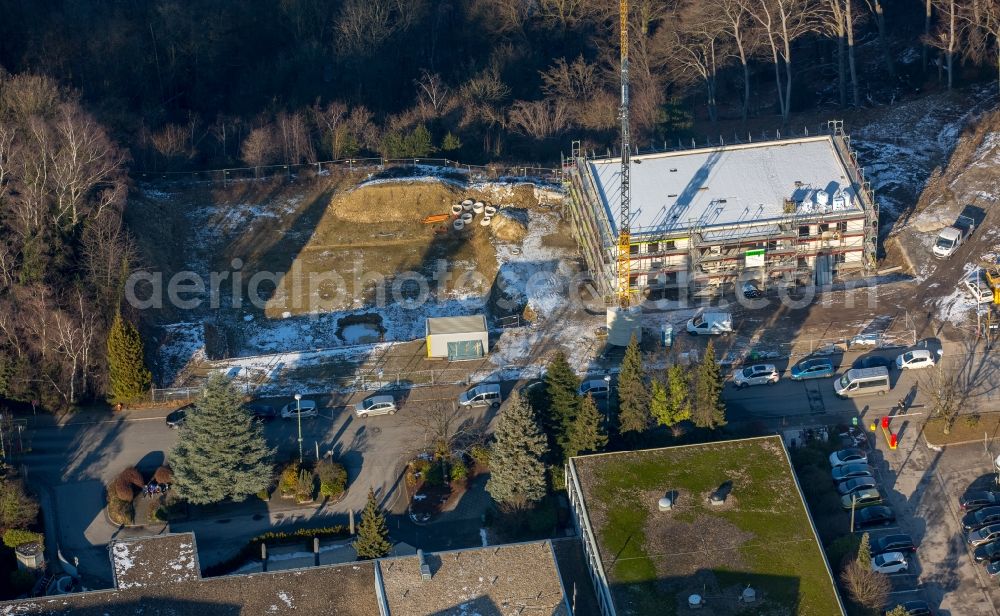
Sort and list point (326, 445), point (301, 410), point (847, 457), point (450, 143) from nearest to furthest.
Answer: point (847, 457) < point (326, 445) < point (301, 410) < point (450, 143)

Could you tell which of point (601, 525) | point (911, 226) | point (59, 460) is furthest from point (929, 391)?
point (59, 460)

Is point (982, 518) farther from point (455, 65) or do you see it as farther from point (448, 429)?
point (455, 65)

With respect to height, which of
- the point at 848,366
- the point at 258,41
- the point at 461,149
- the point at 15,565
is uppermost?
the point at 258,41

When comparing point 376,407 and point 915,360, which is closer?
point 376,407

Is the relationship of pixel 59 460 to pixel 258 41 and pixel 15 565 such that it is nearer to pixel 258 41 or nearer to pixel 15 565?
pixel 15 565

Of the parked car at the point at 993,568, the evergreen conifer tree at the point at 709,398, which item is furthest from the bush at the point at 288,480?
the parked car at the point at 993,568

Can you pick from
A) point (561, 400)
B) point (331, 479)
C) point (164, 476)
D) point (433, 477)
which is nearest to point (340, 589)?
point (331, 479)
